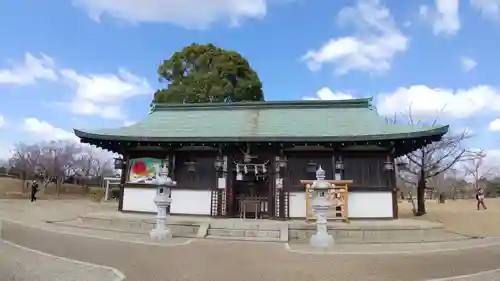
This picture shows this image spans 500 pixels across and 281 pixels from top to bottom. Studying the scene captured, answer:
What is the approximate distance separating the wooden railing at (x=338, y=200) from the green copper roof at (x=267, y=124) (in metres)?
1.66

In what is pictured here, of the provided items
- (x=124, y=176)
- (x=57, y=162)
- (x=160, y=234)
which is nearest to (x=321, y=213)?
(x=160, y=234)

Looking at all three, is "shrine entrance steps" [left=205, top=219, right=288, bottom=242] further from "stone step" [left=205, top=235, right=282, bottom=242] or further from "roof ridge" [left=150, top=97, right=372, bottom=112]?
"roof ridge" [left=150, top=97, right=372, bottom=112]

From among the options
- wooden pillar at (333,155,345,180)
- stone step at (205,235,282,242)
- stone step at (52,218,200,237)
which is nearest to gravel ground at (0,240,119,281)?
stone step at (52,218,200,237)

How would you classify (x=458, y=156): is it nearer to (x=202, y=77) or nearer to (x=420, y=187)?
(x=420, y=187)

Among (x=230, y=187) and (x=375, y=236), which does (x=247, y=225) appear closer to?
(x=230, y=187)

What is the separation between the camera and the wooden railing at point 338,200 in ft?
41.9

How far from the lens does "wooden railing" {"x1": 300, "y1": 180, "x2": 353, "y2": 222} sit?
12.8m

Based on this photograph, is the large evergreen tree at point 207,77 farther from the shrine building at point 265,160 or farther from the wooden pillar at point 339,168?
the wooden pillar at point 339,168

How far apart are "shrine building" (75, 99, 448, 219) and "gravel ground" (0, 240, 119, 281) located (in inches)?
278

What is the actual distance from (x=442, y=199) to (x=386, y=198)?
25542 millimetres

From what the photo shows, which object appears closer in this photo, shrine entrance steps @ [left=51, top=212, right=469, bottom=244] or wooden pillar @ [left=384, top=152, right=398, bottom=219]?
shrine entrance steps @ [left=51, top=212, right=469, bottom=244]

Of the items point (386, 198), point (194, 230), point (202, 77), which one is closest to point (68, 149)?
point (202, 77)

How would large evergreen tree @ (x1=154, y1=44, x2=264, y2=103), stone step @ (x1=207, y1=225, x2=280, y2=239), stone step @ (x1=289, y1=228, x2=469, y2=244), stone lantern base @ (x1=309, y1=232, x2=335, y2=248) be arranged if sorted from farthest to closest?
large evergreen tree @ (x1=154, y1=44, x2=264, y2=103)
stone step @ (x1=207, y1=225, x2=280, y2=239)
stone step @ (x1=289, y1=228, x2=469, y2=244)
stone lantern base @ (x1=309, y1=232, x2=335, y2=248)

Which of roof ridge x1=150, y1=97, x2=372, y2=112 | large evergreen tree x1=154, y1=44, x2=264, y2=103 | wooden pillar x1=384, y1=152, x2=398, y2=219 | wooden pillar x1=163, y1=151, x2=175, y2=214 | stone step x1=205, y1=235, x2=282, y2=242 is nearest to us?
stone step x1=205, y1=235, x2=282, y2=242
